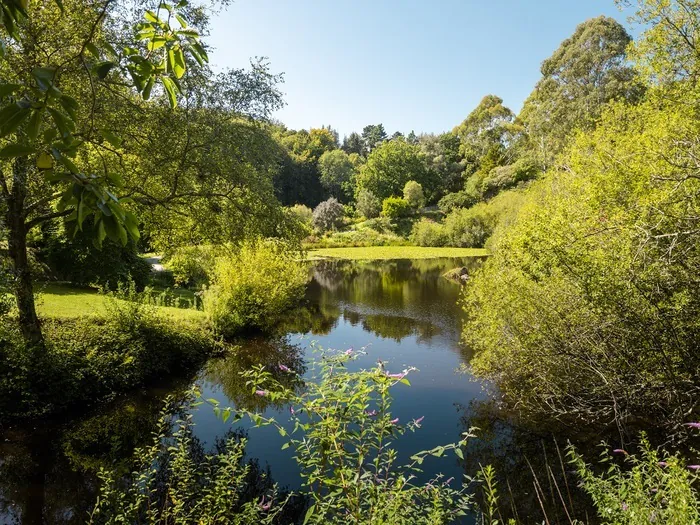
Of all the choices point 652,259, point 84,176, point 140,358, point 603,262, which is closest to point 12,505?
point 140,358

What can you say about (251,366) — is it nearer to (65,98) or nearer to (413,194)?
(65,98)

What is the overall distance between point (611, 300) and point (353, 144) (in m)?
95.2

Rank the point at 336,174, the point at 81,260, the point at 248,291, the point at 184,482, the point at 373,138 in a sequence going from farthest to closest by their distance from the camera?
1. the point at 373,138
2. the point at 336,174
3. the point at 81,260
4. the point at 248,291
5. the point at 184,482

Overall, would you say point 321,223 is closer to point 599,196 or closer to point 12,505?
point 599,196

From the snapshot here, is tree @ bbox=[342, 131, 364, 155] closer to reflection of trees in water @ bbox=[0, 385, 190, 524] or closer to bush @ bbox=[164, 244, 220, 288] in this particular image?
bush @ bbox=[164, 244, 220, 288]

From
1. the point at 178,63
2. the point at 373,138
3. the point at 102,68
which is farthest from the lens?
the point at 373,138

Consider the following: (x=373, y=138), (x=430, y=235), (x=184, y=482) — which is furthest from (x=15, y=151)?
(x=373, y=138)

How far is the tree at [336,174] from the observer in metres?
67.7

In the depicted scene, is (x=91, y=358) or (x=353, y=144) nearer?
(x=91, y=358)

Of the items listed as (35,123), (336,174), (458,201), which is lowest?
(35,123)

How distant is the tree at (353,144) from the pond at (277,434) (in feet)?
275

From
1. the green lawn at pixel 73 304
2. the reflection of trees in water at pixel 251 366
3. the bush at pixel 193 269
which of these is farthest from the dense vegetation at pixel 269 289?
the bush at pixel 193 269

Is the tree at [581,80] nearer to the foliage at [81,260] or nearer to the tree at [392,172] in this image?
the foliage at [81,260]

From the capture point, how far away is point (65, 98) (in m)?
1.37
